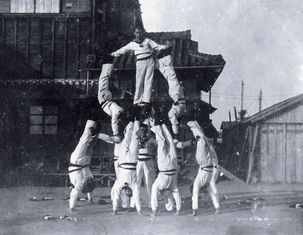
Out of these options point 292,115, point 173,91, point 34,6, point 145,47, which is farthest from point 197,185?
point 34,6

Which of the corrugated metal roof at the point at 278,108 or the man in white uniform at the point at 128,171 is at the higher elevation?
the corrugated metal roof at the point at 278,108

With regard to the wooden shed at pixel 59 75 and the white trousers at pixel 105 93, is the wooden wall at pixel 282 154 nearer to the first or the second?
the wooden shed at pixel 59 75

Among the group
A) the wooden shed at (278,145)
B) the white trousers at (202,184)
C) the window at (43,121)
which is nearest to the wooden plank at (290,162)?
the wooden shed at (278,145)

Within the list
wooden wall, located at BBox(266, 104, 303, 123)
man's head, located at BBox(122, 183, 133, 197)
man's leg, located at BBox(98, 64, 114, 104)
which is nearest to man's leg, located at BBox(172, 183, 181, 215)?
man's head, located at BBox(122, 183, 133, 197)

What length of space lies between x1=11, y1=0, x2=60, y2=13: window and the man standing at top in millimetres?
9434

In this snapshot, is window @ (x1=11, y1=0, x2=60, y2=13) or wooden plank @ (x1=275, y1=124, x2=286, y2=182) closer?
wooden plank @ (x1=275, y1=124, x2=286, y2=182)

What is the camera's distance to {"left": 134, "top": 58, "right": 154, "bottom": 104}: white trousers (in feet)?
37.4

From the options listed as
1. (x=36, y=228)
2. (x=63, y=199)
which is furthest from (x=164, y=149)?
(x=63, y=199)

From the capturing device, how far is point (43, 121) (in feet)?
61.5

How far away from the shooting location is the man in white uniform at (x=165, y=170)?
10289 mm

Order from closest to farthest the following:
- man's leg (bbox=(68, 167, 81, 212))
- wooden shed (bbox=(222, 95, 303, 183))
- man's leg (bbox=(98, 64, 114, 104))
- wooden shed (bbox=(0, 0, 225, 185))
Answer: man's leg (bbox=(68, 167, 81, 212)) → man's leg (bbox=(98, 64, 114, 104)) → wooden shed (bbox=(0, 0, 225, 185)) → wooden shed (bbox=(222, 95, 303, 183))

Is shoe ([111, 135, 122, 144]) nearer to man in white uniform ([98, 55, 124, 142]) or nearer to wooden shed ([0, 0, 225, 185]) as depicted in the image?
man in white uniform ([98, 55, 124, 142])

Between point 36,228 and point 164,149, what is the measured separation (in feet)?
11.5

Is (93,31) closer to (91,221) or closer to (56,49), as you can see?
(56,49)
